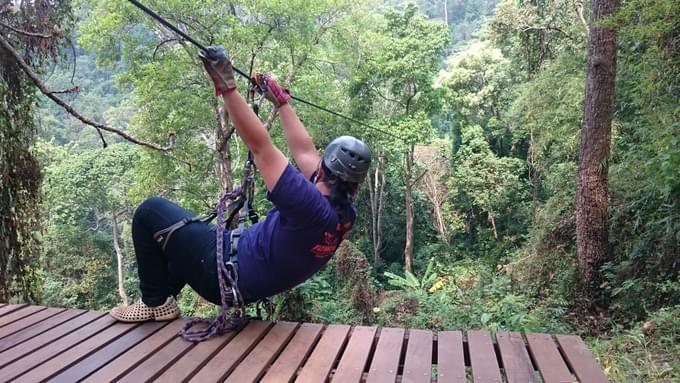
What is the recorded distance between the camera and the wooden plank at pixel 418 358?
76.8 inches

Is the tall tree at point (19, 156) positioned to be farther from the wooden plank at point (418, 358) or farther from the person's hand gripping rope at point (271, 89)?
the wooden plank at point (418, 358)

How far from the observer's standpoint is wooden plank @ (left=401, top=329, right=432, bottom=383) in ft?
6.40

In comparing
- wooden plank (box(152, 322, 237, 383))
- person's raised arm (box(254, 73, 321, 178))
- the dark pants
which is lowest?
wooden plank (box(152, 322, 237, 383))

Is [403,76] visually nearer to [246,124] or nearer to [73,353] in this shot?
[246,124]

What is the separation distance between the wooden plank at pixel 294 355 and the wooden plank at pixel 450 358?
0.60 metres

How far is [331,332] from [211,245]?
74 centimetres

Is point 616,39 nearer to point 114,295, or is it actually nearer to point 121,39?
point 121,39

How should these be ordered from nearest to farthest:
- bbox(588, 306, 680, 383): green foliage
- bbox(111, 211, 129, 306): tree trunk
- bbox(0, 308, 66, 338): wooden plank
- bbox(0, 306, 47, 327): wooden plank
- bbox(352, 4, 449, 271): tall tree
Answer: bbox(0, 308, 66, 338): wooden plank < bbox(0, 306, 47, 327): wooden plank < bbox(588, 306, 680, 383): green foliage < bbox(352, 4, 449, 271): tall tree < bbox(111, 211, 129, 306): tree trunk

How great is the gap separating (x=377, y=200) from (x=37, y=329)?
16972 mm

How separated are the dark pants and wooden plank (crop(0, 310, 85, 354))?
60cm

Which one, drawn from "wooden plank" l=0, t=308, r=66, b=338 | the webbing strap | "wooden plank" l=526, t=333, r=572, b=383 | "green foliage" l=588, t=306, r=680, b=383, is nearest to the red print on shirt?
the webbing strap

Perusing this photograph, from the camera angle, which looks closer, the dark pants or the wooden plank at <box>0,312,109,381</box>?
the wooden plank at <box>0,312,109,381</box>

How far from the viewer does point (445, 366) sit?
6.73 feet

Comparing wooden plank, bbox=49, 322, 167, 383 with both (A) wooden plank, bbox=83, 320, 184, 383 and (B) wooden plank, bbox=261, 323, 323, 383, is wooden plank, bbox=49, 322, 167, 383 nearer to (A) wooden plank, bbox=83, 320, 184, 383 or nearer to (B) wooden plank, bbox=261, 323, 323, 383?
(A) wooden plank, bbox=83, 320, 184, 383
